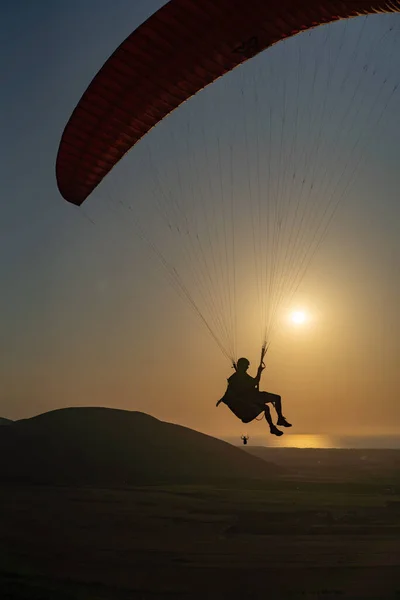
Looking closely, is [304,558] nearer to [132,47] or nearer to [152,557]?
[152,557]

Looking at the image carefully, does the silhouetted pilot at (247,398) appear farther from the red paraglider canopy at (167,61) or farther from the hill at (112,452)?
the hill at (112,452)

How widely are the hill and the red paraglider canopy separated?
5371cm

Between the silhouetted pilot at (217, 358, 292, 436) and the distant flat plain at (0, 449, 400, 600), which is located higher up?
the silhouetted pilot at (217, 358, 292, 436)

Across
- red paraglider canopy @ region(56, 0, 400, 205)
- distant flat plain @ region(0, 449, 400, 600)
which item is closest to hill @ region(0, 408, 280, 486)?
distant flat plain @ region(0, 449, 400, 600)

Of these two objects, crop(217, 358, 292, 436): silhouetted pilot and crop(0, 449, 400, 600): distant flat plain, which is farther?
crop(0, 449, 400, 600): distant flat plain

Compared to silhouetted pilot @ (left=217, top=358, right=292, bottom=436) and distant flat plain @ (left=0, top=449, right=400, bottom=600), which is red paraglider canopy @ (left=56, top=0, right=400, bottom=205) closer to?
silhouetted pilot @ (left=217, top=358, right=292, bottom=436)

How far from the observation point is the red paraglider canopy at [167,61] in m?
11.4

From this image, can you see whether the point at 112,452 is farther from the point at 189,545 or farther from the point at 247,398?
the point at 247,398

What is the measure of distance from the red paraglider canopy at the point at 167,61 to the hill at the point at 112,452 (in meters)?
53.7

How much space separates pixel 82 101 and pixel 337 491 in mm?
68741

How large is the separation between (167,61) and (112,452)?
63595mm

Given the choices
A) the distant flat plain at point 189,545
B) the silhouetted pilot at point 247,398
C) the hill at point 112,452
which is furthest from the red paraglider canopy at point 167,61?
the hill at point 112,452

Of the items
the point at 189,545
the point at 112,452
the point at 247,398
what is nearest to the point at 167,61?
the point at 247,398

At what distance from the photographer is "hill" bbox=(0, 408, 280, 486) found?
66.5 meters
